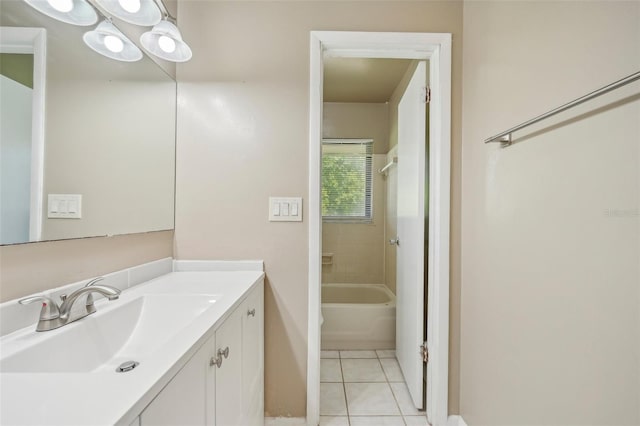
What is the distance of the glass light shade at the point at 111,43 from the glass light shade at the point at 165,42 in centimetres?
6

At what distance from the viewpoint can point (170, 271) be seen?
150 centimetres

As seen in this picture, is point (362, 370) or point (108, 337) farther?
point (362, 370)

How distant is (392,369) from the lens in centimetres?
213

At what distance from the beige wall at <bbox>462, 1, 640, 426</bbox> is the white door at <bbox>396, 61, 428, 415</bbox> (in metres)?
0.27

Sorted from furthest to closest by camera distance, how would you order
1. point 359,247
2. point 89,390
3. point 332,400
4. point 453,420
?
point 359,247 < point 332,400 < point 453,420 < point 89,390

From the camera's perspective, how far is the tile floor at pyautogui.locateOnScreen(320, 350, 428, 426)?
5.30 feet

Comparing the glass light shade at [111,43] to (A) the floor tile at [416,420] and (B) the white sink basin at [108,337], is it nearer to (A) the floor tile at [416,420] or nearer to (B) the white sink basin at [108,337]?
(B) the white sink basin at [108,337]

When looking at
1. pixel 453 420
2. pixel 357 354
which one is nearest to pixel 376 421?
pixel 453 420

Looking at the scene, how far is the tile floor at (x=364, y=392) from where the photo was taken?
63.6 inches

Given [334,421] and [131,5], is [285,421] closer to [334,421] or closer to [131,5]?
[334,421]

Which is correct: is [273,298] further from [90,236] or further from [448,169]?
[448,169]

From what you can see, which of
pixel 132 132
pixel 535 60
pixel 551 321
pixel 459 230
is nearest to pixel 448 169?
pixel 459 230

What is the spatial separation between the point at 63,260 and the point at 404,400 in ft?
6.24

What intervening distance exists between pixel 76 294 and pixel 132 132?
0.73 metres
